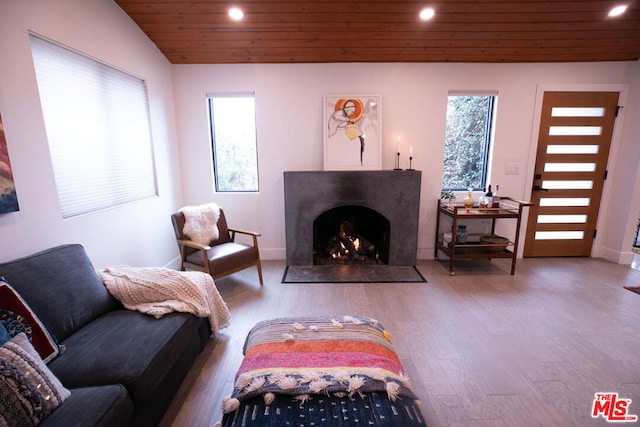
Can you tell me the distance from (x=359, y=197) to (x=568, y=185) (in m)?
2.78

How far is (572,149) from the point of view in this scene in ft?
12.1

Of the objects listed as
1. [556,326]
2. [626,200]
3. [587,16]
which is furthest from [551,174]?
[556,326]

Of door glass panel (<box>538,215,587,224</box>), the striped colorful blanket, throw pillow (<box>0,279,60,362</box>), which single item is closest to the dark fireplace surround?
door glass panel (<box>538,215,587,224</box>)

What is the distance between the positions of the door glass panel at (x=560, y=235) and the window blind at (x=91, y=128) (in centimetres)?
492

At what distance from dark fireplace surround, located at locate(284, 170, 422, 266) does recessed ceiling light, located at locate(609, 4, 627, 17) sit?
230 cm

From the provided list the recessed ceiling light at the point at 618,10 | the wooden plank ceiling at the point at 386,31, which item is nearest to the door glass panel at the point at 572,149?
the wooden plank ceiling at the point at 386,31

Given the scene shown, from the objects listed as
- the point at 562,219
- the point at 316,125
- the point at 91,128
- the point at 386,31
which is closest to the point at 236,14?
the point at 316,125

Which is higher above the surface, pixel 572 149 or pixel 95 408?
pixel 572 149

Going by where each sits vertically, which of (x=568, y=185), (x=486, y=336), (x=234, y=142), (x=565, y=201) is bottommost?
(x=486, y=336)

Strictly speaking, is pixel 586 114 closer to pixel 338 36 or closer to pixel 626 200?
pixel 626 200

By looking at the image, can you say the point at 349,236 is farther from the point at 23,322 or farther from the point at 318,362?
the point at 23,322

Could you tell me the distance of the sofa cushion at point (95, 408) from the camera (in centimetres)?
107

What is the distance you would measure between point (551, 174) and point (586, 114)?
0.81 meters

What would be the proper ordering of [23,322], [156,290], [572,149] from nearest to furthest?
[23,322], [156,290], [572,149]
